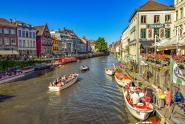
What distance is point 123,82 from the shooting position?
36.2 meters

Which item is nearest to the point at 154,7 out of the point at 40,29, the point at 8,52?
the point at 8,52

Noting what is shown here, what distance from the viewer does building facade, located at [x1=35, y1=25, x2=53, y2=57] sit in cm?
8788

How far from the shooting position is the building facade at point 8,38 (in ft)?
213

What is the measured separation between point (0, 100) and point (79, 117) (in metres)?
11.7

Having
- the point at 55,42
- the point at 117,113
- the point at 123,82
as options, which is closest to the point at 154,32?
the point at 123,82

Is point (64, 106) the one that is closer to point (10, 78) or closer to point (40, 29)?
point (10, 78)

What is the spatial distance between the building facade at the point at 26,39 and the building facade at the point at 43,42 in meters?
5.20

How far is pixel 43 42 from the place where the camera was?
9000cm

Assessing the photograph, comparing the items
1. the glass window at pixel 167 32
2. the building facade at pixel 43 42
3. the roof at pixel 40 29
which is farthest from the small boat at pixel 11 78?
the roof at pixel 40 29

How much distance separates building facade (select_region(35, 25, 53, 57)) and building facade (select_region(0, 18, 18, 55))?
16980 mm

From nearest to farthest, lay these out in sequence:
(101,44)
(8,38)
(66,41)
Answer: (8,38) → (66,41) → (101,44)

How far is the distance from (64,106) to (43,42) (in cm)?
6696

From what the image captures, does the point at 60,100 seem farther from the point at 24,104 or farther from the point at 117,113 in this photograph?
the point at 117,113

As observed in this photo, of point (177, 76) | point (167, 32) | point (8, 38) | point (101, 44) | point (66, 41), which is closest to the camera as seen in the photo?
point (177, 76)
